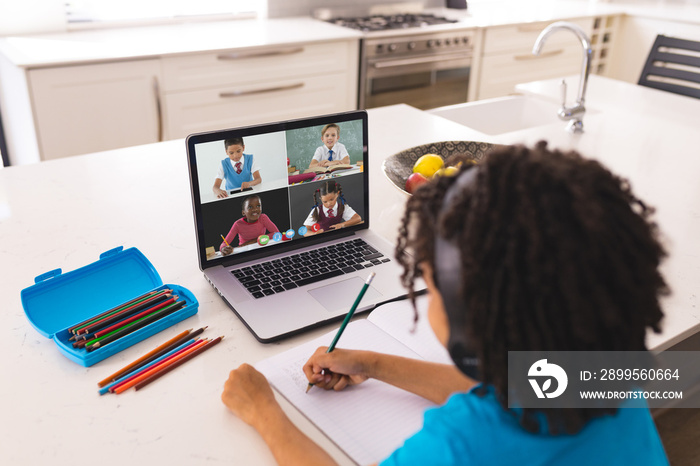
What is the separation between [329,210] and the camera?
4.20 feet

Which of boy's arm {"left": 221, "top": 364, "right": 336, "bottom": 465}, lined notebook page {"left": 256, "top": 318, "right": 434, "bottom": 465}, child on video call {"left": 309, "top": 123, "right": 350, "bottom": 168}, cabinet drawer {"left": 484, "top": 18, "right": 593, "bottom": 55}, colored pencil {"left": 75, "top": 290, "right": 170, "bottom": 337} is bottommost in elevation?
lined notebook page {"left": 256, "top": 318, "right": 434, "bottom": 465}

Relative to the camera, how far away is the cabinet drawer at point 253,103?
3.02 m

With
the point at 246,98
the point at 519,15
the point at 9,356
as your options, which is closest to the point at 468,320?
the point at 9,356

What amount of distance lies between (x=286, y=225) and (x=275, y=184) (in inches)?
3.4

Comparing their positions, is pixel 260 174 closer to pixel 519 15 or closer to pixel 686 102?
pixel 686 102

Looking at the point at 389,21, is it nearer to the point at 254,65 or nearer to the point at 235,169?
the point at 254,65

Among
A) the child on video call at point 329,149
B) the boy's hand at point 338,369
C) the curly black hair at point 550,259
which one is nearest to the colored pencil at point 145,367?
the boy's hand at point 338,369

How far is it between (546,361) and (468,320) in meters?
0.09

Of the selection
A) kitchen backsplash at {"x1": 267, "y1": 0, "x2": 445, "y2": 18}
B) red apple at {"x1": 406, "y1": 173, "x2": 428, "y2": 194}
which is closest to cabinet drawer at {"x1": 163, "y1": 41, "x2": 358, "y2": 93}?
kitchen backsplash at {"x1": 267, "y1": 0, "x2": 445, "y2": 18}

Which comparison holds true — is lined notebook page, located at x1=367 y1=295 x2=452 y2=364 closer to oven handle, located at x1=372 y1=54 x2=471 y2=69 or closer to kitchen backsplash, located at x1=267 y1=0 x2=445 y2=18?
oven handle, located at x1=372 y1=54 x2=471 y2=69

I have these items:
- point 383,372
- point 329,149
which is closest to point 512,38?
point 329,149

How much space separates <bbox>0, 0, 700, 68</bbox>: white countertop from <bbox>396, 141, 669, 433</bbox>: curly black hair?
2477 millimetres

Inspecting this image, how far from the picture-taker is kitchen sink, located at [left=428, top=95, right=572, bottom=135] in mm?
2293

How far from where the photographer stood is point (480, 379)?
0.65 m
